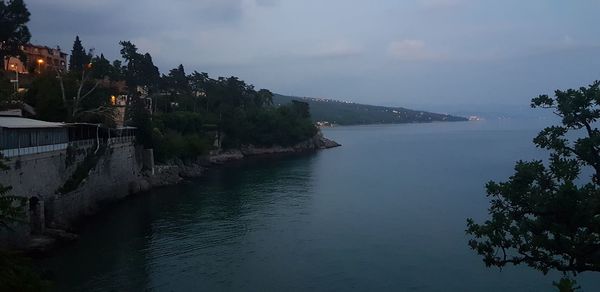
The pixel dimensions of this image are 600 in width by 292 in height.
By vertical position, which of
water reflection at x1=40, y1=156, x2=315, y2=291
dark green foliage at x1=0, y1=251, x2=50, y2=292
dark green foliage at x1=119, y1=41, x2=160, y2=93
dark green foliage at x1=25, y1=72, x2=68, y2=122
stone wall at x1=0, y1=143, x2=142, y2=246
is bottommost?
water reflection at x1=40, y1=156, x2=315, y2=291

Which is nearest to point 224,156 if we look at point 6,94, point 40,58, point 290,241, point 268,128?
point 268,128

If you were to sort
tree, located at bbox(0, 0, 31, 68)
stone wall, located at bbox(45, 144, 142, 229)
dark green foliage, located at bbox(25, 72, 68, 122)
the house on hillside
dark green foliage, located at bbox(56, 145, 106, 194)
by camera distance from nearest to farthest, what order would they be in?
1. stone wall, located at bbox(45, 144, 142, 229)
2. dark green foliage, located at bbox(56, 145, 106, 194)
3. dark green foliage, located at bbox(25, 72, 68, 122)
4. tree, located at bbox(0, 0, 31, 68)
5. the house on hillside

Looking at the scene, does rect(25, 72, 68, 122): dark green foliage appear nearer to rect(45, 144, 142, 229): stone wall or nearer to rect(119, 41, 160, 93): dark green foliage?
rect(45, 144, 142, 229): stone wall

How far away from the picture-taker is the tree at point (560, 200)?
33.2 ft

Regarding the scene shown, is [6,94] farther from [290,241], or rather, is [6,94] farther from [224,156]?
[224,156]

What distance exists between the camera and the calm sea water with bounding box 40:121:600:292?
20.2 m

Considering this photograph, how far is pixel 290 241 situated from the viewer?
26562 mm

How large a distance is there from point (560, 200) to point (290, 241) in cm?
1776

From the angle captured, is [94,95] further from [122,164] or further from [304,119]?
[304,119]

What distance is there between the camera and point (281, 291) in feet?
62.9

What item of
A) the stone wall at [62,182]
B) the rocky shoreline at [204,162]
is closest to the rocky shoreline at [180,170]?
the rocky shoreline at [204,162]

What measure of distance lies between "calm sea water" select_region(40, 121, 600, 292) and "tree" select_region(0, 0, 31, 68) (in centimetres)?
1654

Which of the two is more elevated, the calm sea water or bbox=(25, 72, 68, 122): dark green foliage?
bbox=(25, 72, 68, 122): dark green foliage

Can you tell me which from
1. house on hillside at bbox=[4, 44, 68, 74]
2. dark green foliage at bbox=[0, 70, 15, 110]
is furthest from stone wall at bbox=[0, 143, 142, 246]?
house on hillside at bbox=[4, 44, 68, 74]
